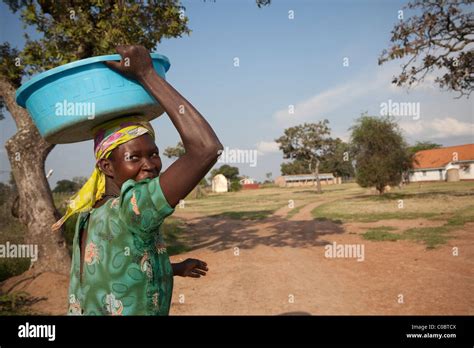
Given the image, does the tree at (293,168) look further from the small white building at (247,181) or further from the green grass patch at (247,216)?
the green grass patch at (247,216)

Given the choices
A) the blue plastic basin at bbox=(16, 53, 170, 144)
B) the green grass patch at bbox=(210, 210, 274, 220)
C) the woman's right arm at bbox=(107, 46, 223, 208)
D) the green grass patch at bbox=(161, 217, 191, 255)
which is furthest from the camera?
the green grass patch at bbox=(210, 210, 274, 220)

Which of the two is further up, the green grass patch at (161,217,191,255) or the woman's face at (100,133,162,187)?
the woman's face at (100,133,162,187)

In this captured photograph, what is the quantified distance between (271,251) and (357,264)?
272 cm

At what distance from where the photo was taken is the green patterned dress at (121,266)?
140cm

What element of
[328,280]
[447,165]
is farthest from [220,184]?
[328,280]

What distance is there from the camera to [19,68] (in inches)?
243

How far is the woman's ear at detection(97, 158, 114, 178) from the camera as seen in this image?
1627 mm

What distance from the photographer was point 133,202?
1.30 meters

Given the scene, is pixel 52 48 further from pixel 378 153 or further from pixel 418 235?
pixel 378 153

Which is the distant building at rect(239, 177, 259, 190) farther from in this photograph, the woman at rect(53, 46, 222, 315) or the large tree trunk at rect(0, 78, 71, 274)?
the woman at rect(53, 46, 222, 315)

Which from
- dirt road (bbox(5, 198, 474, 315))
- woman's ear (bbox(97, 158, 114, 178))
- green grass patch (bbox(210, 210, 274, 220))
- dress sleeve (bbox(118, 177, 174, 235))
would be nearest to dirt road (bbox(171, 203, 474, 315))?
dirt road (bbox(5, 198, 474, 315))
